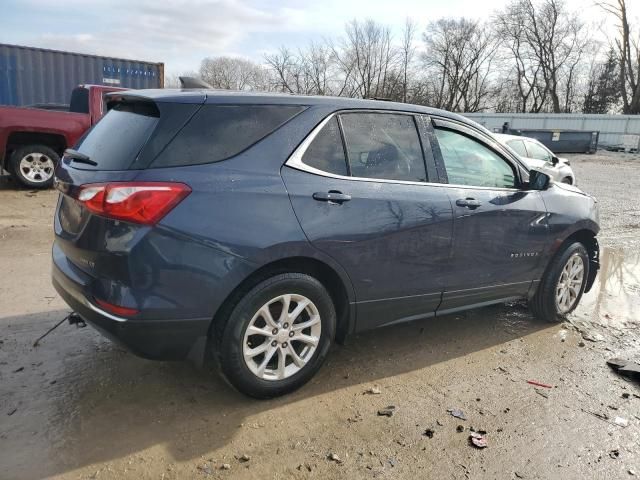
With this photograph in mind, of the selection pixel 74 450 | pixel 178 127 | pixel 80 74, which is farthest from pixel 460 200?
pixel 80 74

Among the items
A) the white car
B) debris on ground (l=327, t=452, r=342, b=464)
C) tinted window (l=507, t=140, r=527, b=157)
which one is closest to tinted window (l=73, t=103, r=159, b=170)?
debris on ground (l=327, t=452, r=342, b=464)

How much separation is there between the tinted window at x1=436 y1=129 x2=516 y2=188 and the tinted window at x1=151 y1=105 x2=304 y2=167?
1.33m

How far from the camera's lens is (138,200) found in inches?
102

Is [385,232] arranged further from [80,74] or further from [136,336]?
[80,74]

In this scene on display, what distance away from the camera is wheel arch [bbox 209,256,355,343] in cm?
287

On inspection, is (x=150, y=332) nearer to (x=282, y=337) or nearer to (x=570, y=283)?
(x=282, y=337)

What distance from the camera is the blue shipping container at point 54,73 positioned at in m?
14.0

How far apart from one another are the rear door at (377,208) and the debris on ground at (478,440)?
927mm

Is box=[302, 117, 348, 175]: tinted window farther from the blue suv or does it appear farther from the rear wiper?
the rear wiper

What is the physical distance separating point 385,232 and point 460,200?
0.74 m

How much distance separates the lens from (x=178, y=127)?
2.77 m

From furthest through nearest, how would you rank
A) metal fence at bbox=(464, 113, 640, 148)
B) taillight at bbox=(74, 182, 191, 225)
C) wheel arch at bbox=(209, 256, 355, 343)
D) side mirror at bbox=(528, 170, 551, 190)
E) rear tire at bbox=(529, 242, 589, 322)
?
metal fence at bbox=(464, 113, 640, 148) → rear tire at bbox=(529, 242, 589, 322) → side mirror at bbox=(528, 170, 551, 190) → wheel arch at bbox=(209, 256, 355, 343) → taillight at bbox=(74, 182, 191, 225)

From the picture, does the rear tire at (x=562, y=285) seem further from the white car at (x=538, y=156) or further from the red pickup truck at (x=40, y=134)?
the red pickup truck at (x=40, y=134)

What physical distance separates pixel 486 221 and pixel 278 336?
1.82m
